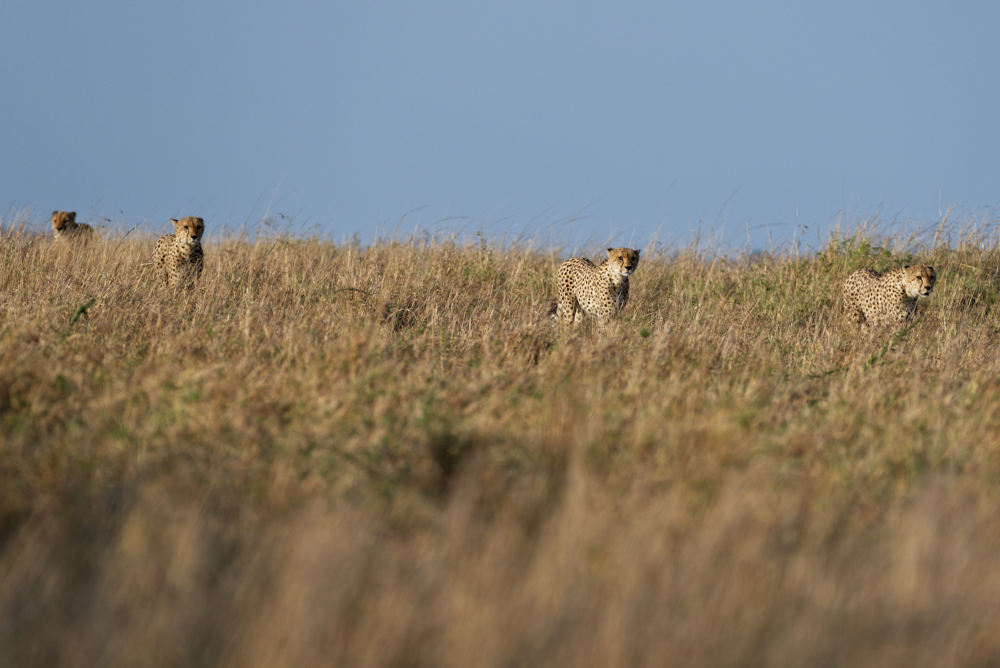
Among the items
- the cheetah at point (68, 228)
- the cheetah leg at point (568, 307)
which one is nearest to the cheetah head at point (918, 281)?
the cheetah leg at point (568, 307)

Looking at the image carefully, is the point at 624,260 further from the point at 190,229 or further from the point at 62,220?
the point at 62,220

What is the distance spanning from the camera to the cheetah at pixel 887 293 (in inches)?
298

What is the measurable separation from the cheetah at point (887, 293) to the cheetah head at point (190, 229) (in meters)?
4.98

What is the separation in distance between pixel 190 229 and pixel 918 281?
17.2 ft

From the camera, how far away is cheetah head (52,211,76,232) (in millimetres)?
10414

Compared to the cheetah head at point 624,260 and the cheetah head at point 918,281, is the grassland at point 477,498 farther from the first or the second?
the cheetah head at point 918,281

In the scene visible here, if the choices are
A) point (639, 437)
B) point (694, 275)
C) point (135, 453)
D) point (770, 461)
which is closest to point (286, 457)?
point (135, 453)

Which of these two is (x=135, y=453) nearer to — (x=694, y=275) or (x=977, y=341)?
(x=977, y=341)

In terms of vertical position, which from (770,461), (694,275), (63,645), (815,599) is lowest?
(63,645)

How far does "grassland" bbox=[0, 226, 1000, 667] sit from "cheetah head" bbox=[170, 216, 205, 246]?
2.14 metres

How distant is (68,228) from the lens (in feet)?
34.6

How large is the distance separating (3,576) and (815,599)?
1.74 meters

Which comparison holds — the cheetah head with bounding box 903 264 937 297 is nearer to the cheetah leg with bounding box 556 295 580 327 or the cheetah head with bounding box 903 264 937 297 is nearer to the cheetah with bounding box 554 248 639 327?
the cheetah with bounding box 554 248 639 327

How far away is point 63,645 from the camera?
78.3 inches
